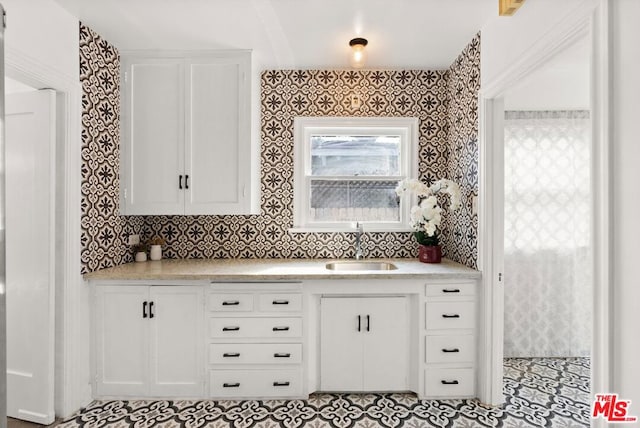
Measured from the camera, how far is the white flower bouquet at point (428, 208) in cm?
Answer: 271

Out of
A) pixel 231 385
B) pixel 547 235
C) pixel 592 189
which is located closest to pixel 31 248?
pixel 231 385

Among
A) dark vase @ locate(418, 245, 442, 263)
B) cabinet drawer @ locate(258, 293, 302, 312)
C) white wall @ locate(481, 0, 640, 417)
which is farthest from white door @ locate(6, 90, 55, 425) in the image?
white wall @ locate(481, 0, 640, 417)

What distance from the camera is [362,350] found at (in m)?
2.49

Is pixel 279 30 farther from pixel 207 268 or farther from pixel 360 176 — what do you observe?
pixel 207 268

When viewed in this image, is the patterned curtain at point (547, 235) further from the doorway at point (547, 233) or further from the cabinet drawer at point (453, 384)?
Answer: the cabinet drawer at point (453, 384)

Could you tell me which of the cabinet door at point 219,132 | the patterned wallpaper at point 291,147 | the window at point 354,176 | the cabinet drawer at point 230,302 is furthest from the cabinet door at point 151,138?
the window at point 354,176

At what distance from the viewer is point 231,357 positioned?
241 cm

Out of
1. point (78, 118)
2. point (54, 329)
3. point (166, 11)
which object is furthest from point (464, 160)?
point (54, 329)

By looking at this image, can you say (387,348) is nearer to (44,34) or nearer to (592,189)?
(592,189)

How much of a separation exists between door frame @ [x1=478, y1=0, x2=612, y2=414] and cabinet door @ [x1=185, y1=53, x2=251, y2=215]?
1670 millimetres

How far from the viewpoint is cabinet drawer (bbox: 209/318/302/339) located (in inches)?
94.7

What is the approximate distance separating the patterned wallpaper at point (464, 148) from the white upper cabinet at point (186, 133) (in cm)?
161

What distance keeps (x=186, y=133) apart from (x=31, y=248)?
1.21m

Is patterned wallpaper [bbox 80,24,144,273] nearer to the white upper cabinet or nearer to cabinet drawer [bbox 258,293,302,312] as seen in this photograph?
the white upper cabinet
